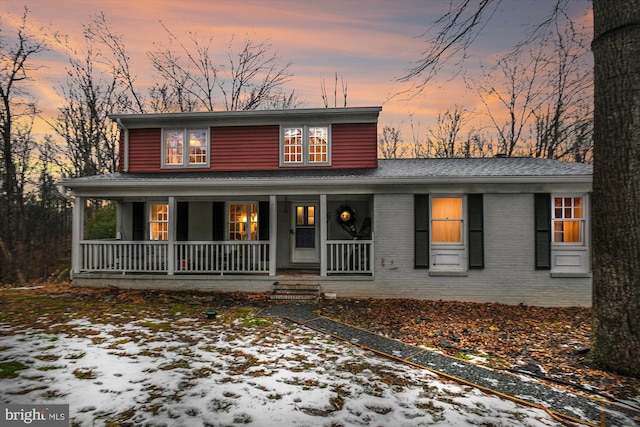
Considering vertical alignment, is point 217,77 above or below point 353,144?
above

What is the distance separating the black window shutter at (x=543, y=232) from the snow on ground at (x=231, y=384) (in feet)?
19.2

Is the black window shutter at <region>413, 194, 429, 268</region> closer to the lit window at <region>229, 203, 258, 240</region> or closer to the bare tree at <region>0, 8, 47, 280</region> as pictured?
the lit window at <region>229, 203, 258, 240</region>

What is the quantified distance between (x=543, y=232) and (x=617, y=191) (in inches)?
173

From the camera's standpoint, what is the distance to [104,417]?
290 centimetres

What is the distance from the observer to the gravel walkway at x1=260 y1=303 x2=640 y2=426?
10.3ft

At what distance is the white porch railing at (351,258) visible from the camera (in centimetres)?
840

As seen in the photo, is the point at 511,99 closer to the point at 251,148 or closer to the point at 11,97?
the point at 251,148

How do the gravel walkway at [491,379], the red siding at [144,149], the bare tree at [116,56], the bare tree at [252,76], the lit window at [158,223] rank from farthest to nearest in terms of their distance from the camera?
the bare tree at [252,76] < the bare tree at [116,56] < the red siding at [144,149] < the lit window at [158,223] < the gravel walkway at [491,379]

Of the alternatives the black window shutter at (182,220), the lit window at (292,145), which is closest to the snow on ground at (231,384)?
the black window shutter at (182,220)

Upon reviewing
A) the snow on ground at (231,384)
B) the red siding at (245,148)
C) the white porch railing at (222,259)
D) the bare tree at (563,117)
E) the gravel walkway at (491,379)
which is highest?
the bare tree at (563,117)

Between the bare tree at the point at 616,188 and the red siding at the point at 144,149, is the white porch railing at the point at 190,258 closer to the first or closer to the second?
the red siding at the point at 144,149

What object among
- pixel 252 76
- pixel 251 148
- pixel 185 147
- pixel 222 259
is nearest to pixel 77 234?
pixel 185 147

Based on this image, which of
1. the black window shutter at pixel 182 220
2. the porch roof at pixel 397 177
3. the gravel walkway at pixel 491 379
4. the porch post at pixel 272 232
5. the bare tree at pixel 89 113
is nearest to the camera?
the gravel walkway at pixel 491 379

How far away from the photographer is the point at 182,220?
10.2 m
